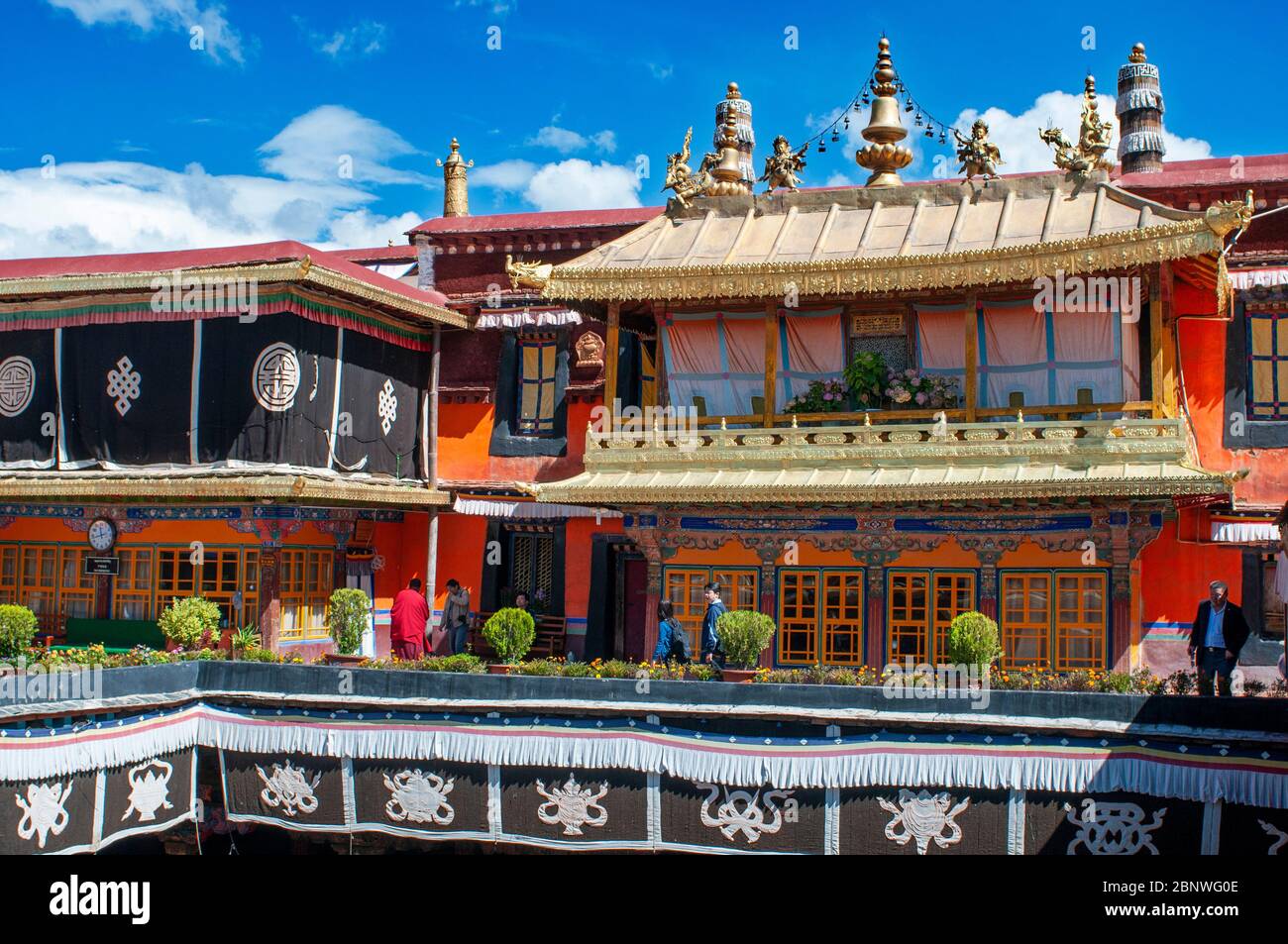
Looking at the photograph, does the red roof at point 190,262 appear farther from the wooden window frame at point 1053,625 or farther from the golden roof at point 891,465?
the wooden window frame at point 1053,625

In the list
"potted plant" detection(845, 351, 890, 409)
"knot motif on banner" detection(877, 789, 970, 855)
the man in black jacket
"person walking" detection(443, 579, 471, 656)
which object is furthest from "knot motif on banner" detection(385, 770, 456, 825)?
the man in black jacket

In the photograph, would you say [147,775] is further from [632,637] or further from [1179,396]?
[1179,396]

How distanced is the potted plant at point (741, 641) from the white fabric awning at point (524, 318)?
859 centimetres

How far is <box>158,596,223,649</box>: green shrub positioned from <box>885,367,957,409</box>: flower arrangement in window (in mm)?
10190

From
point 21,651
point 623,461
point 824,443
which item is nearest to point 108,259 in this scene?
point 21,651

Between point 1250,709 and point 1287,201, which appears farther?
point 1287,201

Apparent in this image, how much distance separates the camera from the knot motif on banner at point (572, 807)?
14.0 m

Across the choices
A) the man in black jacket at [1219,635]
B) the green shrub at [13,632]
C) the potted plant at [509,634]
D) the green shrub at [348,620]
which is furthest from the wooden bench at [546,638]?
the man in black jacket at [1219,635]

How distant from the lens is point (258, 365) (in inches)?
768

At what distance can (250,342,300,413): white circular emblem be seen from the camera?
19.4 meters

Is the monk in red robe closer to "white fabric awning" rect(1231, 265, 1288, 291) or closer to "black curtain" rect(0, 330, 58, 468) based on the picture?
"black curtain" rect(0, 330, 58, 468)

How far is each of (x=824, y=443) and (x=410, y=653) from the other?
6.60 m
